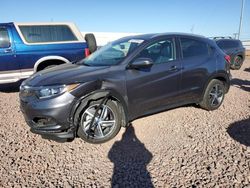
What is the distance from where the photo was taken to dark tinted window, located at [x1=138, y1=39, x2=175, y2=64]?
14.0ft

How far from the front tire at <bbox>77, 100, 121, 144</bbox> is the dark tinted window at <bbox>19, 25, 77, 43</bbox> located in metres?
3.96

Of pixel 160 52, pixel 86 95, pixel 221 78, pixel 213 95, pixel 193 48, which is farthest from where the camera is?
pixel 221 78

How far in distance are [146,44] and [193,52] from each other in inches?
46.6

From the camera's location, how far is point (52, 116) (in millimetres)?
3490

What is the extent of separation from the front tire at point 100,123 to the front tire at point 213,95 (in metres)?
2.20

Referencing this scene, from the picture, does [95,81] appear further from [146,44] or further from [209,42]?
[209,42]

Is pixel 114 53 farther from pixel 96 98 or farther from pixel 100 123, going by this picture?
pixel 100 123

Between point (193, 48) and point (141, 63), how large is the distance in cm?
159

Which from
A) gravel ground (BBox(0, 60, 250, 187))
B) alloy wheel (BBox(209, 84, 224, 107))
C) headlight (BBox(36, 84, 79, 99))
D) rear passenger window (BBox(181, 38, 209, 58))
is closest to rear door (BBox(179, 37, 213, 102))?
rear passenger window (BBox(181, 38, 209, 58))

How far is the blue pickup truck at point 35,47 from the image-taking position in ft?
21.5

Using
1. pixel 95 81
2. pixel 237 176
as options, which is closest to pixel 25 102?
pixel 95 81

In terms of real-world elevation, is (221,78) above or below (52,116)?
below

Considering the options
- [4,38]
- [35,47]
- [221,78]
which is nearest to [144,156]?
[221,78]

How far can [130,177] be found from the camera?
3.01m
